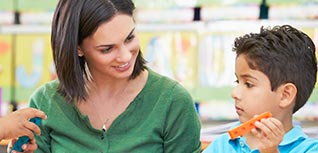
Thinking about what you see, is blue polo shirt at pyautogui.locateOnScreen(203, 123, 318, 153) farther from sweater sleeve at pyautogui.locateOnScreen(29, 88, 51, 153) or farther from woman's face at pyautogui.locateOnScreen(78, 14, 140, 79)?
sweater sleeve at pyautogui.locateOnScreen(29, 88, 51, 153)

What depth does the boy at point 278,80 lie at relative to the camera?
1275mm

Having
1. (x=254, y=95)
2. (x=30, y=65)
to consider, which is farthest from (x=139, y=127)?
(x=30, y=65)

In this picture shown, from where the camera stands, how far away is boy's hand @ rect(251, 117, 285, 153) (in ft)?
3.82

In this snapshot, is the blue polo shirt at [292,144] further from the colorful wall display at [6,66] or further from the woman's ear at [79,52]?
the colorful wall display at [6,66]

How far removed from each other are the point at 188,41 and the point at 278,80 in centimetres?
130

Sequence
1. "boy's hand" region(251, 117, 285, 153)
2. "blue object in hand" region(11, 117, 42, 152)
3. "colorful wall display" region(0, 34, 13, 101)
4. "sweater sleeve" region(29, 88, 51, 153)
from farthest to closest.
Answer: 1. "colorful wall display" region(0, 34, 13, 101)
2. "sweater sleeve" region(29, 88, 51, 153)
3. "blue object in hand" region(11, 117, 42, 152)
4. "boy's hand" region(251, 117, 285, 153)

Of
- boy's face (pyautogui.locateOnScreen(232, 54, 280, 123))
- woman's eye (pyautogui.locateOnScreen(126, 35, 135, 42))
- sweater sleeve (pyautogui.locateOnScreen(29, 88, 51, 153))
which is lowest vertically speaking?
sweater sleeve (pyautogui.locateOnScreen(29, 88, 51, 153))

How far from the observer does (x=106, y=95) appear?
1.60 meters

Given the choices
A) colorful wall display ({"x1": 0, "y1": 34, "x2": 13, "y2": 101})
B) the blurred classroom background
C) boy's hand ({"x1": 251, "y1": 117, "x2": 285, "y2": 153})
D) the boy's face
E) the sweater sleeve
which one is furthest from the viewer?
colorful wall display ({"x1": 0, "y1": 34, "x2": 13, "y2": 101})

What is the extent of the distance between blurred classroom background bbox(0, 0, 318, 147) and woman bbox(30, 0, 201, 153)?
0.94 meters

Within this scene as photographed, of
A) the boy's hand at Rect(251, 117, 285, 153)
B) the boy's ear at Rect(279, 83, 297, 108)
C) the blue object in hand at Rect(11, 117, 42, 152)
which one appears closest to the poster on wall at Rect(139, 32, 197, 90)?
the blue object in hand at Rect(11, 117, 42, 152)

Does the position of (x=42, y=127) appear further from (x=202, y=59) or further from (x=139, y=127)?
(x=202, y=59)

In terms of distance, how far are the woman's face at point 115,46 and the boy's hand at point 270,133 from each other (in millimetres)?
417

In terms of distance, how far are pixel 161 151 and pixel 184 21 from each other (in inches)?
43.8
